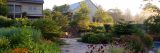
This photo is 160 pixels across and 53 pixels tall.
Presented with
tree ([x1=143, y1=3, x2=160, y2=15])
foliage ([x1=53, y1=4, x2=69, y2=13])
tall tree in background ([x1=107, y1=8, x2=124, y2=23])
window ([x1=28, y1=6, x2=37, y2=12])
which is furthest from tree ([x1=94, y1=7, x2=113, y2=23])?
tall tree in background ([x1=107, y1=8, x2=124, y2=23])

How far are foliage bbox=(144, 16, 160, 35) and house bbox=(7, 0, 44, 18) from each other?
644 inches

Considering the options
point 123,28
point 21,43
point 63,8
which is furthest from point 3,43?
point 63,8

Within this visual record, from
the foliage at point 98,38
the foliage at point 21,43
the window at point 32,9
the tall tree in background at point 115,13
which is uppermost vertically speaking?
the window at point 32,9

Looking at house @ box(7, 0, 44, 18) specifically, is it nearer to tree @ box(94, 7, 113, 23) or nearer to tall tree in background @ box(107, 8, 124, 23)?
tree @ box(94, 7, 113, 23)

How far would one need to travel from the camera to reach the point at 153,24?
81.9 feet

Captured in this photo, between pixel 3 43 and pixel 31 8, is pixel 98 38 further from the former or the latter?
pixel 31 8

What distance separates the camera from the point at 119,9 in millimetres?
58125

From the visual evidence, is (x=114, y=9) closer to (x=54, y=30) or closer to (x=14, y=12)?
(x=14, y=12)

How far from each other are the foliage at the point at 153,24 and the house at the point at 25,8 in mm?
16352

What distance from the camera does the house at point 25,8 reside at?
119 feet

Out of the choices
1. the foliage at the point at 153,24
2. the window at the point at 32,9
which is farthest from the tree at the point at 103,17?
the foliage at the point at 153,24

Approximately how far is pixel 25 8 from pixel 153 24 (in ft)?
62.2

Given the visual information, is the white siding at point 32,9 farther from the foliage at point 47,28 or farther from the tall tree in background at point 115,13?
the foliage at point 47,28

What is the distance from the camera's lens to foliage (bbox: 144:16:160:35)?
24578 millimetres
